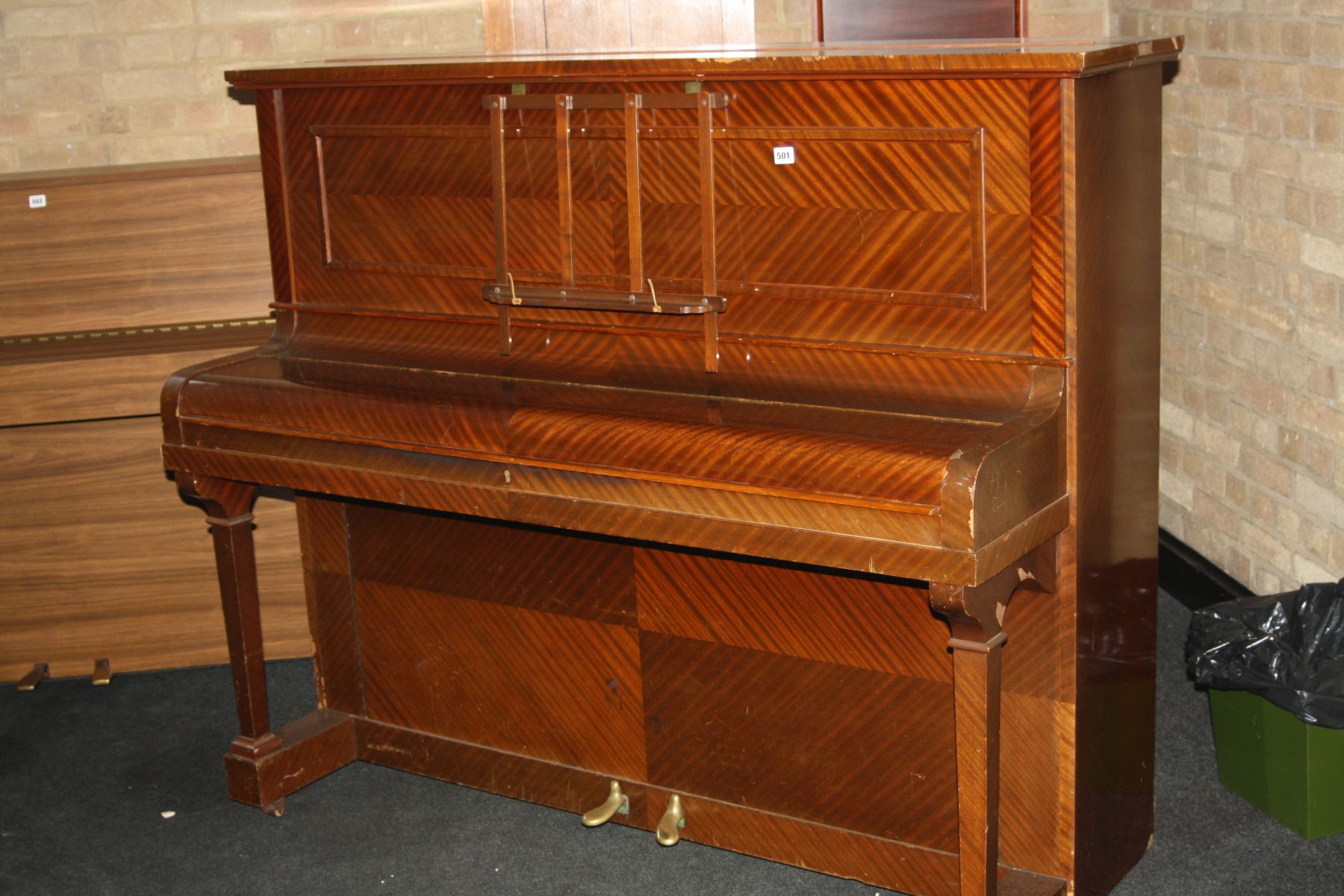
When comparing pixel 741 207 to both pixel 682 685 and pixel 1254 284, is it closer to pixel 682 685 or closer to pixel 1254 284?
pixel 682 685

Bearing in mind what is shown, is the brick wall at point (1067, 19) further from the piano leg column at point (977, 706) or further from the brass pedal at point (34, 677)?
the brass pedal at point (34, 677)

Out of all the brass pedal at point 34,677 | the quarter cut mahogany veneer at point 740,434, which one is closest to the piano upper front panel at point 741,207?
the quarter cut mahogany veneer at point 740,434

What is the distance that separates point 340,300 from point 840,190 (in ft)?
3.74

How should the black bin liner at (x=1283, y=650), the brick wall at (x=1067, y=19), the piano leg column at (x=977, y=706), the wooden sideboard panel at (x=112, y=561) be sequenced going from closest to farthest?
the piano leg column at (x=977, y=706), the black bin liner at (x=1283, y=650), the wooden sideboard panel at (x=112, y=561), the brick wall at (x=1067, y=19)

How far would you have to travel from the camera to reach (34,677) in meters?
3.84

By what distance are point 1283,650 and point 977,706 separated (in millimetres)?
929

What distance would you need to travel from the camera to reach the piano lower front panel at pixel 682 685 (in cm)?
260

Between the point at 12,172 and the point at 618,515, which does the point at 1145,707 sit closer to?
the point at 618,515

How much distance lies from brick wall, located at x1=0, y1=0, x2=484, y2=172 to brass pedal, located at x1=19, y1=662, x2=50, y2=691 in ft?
4.62

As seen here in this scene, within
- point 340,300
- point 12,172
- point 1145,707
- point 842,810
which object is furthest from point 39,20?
point 1145,707

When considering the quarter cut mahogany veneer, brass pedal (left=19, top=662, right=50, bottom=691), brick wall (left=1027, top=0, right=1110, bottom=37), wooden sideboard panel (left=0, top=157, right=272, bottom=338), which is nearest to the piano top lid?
the quarter cut mahogany veneer

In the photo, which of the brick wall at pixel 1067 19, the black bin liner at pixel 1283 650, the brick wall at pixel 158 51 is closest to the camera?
the black bin liner at pixel 1283 650

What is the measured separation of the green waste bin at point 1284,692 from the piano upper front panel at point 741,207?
36.8 inches

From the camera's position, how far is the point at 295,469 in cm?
281
